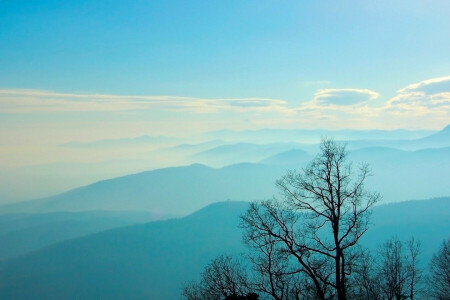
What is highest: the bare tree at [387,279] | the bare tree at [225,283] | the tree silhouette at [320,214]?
the tree silhouette at [320,214]

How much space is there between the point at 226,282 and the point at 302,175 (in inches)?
249

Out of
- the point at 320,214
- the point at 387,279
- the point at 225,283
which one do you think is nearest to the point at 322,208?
the point at 320,214

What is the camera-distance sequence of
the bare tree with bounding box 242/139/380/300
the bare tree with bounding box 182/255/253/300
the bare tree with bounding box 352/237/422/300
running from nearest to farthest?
the bare tree with bounding box 242/139/380/300 < the bare tree with bounding box 182/255/253/300 < the bare tree with bounding box 352/237/422/300

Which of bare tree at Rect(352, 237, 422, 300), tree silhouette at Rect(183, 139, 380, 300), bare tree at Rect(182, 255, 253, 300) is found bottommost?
bare tree at Rect(352, 237, 422, 300)

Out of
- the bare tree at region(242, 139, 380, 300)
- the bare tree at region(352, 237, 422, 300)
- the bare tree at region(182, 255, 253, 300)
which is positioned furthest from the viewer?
the bare tree at region(352, 237, 422, 300)

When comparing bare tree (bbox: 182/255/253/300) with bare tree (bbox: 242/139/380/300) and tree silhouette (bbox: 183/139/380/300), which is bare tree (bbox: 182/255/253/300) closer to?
tree silhouette (bbox: 183/139/380/300)

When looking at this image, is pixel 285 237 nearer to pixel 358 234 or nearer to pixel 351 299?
pixel 358 234

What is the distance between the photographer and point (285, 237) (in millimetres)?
14078

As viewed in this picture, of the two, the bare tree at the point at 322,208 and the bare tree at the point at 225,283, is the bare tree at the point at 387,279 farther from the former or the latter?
the bare tree at the point at 225,283

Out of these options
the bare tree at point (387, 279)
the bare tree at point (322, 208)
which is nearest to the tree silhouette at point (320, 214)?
the bare tree at point (322, 208)

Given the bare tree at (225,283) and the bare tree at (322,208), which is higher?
the bare tree at (322,208)

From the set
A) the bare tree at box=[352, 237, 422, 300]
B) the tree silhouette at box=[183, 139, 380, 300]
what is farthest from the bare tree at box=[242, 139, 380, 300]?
the bare tree at box=[352, 237, 422, 300]

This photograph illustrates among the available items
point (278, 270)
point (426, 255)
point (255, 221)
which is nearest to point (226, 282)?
point (278, 270)

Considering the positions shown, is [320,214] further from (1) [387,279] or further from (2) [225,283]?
(1) [387,279]
